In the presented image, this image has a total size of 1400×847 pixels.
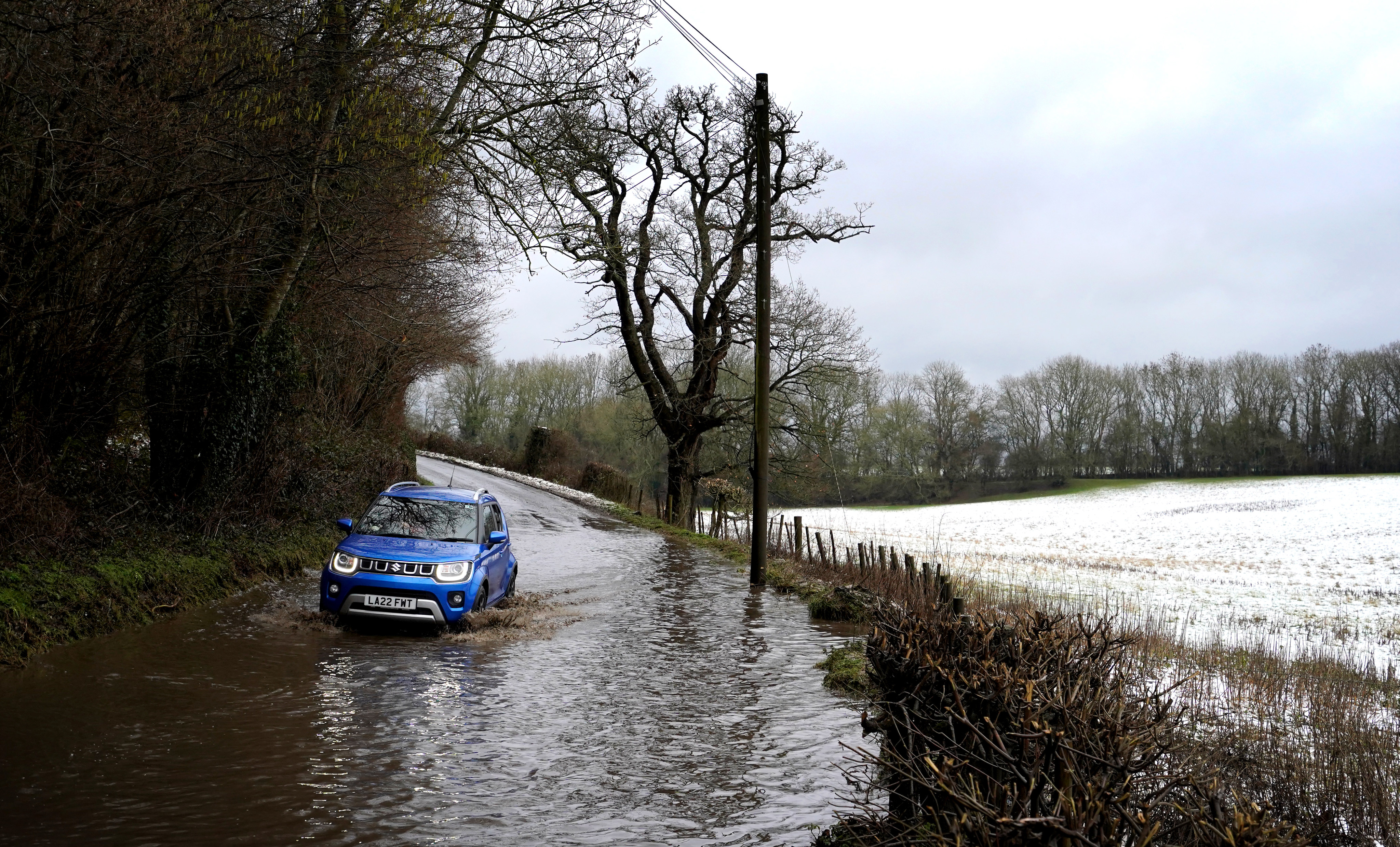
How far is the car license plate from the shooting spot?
10.8 metres

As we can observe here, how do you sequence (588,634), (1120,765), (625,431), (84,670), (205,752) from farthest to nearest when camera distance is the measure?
(625,431) < (588,634) < (84,670) < (205,752) < (1120,765)

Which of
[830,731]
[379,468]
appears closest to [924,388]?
[379,468]

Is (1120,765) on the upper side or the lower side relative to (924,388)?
lower

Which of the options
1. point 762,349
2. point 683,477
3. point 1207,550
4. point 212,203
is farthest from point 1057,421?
point 212,203

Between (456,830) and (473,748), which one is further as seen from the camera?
(473,748)

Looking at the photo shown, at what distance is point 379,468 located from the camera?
2291 cm

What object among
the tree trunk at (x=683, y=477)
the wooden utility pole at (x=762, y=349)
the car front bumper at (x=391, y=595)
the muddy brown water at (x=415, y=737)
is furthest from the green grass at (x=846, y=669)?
the tree trunk at (x=683, y=477)

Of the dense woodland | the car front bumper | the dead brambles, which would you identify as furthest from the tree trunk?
the dead brambles

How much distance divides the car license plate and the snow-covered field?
7.82m

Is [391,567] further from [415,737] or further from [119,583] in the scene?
[415,737]

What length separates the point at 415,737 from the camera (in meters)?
6.97

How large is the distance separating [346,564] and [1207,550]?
111 ft

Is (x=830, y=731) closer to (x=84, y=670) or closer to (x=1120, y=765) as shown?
(x=1120, y=765)

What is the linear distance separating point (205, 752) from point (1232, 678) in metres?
9.36
